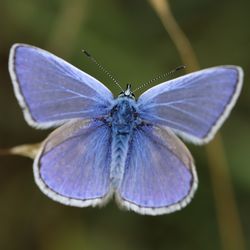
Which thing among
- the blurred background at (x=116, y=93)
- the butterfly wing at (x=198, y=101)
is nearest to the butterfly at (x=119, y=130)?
the butterfly wing at (x=198, y=101)

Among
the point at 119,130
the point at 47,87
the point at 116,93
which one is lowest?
the point at 119,130

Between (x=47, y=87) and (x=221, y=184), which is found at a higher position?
(x=47, y=87)

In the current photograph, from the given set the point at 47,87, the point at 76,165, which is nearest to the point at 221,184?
the point at 76,165

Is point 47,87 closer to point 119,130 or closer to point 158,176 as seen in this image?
point 119,130

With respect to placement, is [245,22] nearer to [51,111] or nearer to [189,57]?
[189,57]

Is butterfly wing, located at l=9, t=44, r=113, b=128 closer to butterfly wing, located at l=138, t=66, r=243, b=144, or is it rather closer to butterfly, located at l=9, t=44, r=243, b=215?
butterfly, located at l=9, t=44, r=243, b=215

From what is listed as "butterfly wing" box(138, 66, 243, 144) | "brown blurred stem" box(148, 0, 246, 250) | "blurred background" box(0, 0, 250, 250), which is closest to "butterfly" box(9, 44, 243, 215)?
"butterfly wing" box(138, 66, 243, 144)
